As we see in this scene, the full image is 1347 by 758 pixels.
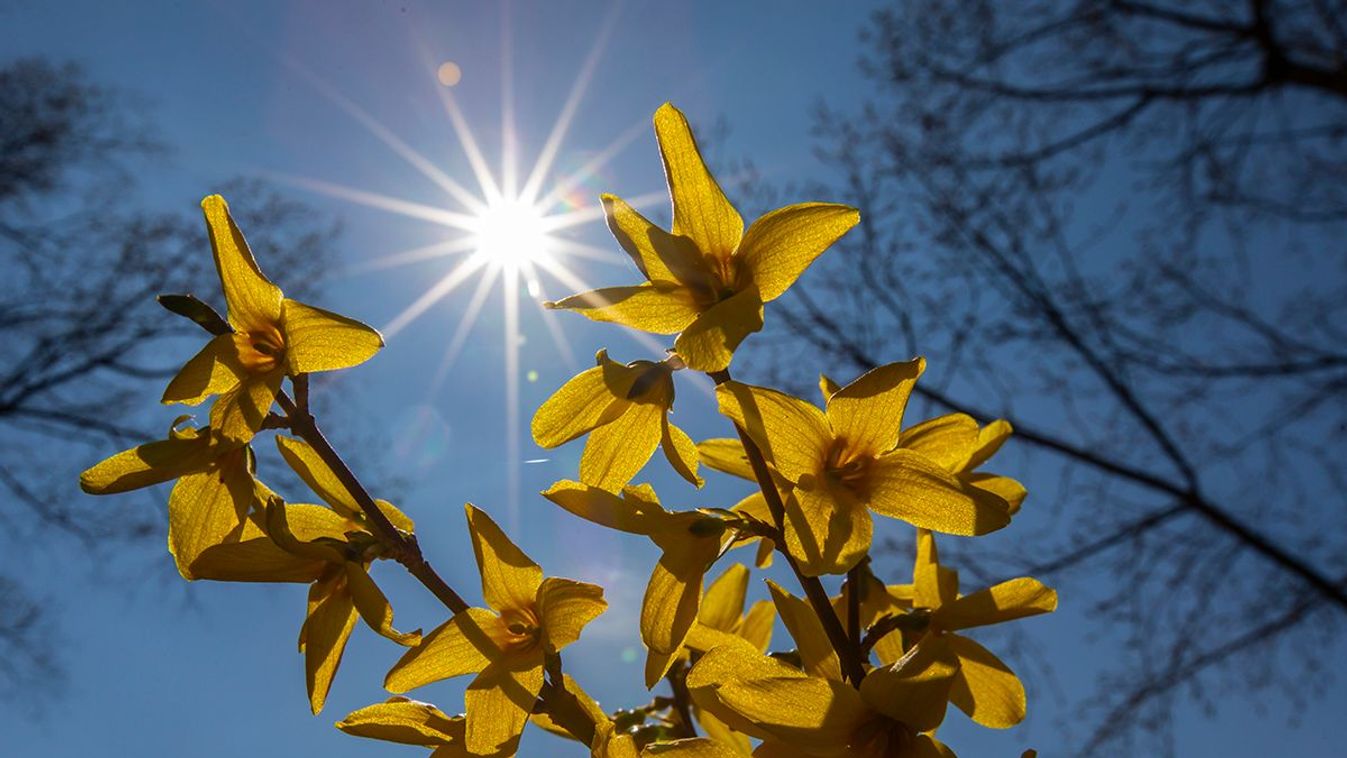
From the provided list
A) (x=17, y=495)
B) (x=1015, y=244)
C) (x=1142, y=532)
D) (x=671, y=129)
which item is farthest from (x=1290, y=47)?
(x=17, y=495)

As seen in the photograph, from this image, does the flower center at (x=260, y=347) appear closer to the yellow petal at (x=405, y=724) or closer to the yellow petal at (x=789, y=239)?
the yellow petal at (x=405, y=724)

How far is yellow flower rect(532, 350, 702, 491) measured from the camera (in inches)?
29.4

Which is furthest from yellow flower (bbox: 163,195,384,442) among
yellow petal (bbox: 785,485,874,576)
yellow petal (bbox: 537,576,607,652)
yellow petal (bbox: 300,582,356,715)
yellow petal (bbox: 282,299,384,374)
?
yellow petal (bbox: 785,485,874,576)

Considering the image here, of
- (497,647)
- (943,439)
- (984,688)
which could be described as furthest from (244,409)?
(984,688)

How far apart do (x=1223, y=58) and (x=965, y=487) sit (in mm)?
5657

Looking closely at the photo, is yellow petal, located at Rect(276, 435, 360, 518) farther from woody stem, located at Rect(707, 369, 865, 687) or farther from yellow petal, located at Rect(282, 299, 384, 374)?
woody stem, located at Rect(707, 369, 865, 687)

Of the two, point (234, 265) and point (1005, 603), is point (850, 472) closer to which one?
point (1005, 603)

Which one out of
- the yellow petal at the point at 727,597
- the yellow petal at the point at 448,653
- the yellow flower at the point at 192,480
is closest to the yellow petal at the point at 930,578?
the yellow petal at the point at 727,597

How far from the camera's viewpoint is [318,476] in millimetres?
824

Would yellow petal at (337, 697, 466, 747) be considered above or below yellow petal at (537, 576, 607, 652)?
below

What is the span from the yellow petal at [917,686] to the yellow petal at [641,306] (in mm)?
353

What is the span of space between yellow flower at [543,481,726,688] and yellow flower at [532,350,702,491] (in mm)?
52

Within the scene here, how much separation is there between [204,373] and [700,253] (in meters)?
0.48

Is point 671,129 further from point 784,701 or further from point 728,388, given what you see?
point 784,701
